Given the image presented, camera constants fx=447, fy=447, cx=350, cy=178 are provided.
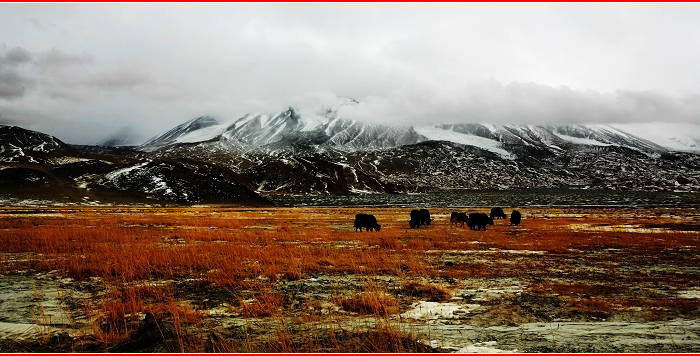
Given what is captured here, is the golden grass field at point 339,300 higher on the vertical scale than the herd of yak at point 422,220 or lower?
higher

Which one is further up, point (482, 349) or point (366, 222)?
point (482, 349)

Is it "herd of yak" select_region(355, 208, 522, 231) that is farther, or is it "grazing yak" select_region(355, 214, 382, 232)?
"herd of yak" select_region(355, 208, 522, 231)

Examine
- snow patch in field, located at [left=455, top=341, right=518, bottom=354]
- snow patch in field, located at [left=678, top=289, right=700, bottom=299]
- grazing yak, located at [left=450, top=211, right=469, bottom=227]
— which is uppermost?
snow patch in field, located at [left=455, top=341, right=518, bottom=354]

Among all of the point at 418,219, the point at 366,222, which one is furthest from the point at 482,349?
the point at 418,219

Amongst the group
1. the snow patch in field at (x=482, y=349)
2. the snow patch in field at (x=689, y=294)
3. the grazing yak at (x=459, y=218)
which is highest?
the snow patch in field at (x=482, y=349)

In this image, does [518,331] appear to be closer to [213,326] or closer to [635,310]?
→ [635,310]

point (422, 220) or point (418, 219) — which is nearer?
point (418, 219)

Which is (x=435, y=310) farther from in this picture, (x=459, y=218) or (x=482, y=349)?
(x=459, y=218)

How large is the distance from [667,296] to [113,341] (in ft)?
47.3

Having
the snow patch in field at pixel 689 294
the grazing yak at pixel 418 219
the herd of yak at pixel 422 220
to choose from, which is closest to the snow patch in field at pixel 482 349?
the snow patch in field at pixel 689 294

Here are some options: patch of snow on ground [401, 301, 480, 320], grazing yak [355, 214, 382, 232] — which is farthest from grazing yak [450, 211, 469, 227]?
patch of snow on ground [401, 301, 480, 320]

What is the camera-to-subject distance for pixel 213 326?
961cm

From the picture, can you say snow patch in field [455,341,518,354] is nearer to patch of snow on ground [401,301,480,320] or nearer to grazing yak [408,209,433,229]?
patch of snow on ground [401,301,480,320]

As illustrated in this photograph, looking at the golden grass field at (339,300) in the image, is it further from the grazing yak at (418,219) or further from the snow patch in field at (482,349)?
the grazing yak at (418,219)
